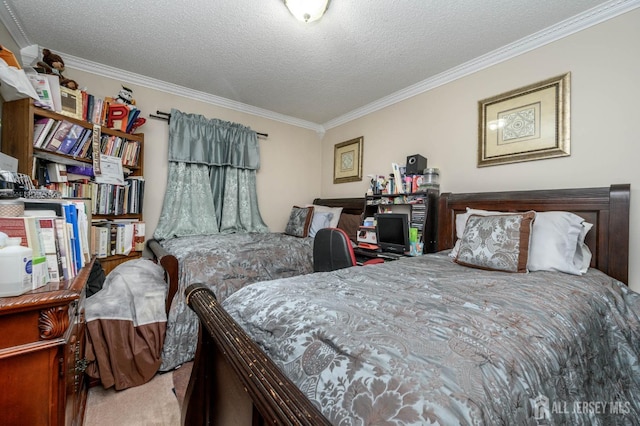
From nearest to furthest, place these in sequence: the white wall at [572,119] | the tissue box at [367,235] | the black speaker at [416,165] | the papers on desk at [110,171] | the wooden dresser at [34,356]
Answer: the wooden dresser at [34,356], the white wall at [572,119], the papers on desk at [110,171], the black speaker at [416,165], the tissue box at [367,235]

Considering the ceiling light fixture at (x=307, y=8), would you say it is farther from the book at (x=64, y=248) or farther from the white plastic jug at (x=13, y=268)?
the white plastic jug at (x=13, y=268)

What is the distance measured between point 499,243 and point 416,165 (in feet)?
4.04

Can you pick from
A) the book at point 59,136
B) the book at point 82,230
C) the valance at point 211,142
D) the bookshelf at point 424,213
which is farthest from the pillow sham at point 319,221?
the book at point 59,136

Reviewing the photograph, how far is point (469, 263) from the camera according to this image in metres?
1.67

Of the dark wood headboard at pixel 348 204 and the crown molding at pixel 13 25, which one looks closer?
the crown molding at pixel 13 25

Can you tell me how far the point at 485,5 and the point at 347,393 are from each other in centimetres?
236

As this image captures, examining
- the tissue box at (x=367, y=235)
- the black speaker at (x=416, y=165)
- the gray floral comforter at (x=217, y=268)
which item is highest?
the black speaker at (x=416, y=165)

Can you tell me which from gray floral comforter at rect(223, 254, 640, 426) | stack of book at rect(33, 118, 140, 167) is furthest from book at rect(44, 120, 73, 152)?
gray floral comforter at rect(223, 254, 640, 426)

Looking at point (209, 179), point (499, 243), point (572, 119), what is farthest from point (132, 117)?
point (572, 119)

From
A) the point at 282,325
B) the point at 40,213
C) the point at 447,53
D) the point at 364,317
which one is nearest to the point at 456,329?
the point at 364,317

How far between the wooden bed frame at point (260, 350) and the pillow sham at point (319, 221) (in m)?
1.34

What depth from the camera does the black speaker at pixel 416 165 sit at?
2.64m

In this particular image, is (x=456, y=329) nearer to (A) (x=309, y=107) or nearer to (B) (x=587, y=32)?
(B) (x=587, y=32)

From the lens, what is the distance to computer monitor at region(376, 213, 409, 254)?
2523 millimetres
